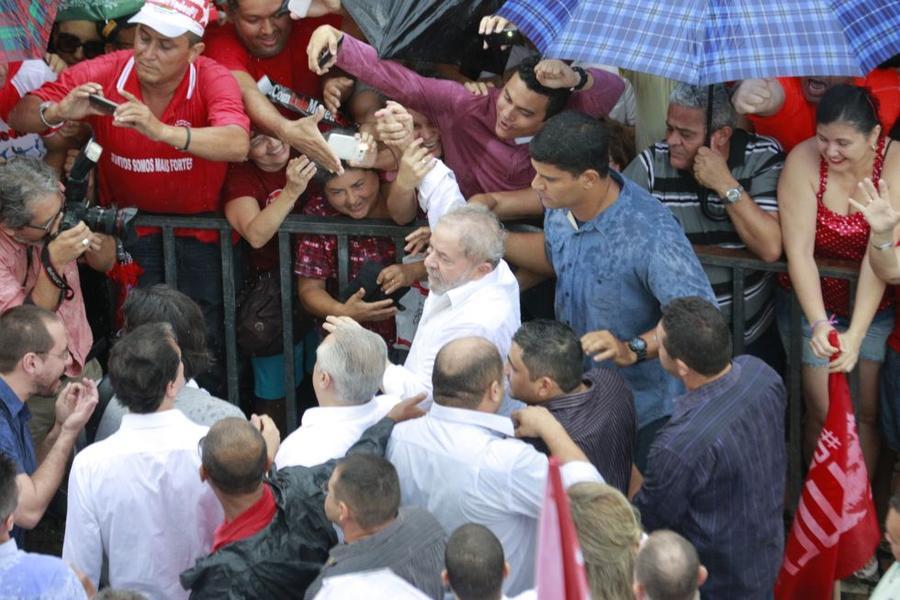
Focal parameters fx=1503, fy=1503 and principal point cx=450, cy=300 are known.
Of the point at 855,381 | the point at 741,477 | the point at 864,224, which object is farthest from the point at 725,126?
the point at 741,477

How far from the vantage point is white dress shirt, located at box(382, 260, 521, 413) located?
18.5 feet

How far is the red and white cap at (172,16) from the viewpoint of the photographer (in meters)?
6.33

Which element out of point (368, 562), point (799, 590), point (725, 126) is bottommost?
point (799, 590)

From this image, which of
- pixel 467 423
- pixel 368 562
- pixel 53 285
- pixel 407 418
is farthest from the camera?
pixel 53 285

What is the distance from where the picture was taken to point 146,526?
5.05 metres

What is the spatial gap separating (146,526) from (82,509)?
0.22m

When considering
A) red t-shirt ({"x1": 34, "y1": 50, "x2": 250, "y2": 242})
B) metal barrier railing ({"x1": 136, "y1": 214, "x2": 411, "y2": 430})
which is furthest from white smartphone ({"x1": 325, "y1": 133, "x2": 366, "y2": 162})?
red t-shirt ({"x1": 34, "y1": 50, "x2": 250, "y2": 242})

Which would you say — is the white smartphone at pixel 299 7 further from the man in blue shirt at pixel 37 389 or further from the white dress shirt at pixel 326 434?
the white dress shirt at pixel 326 434

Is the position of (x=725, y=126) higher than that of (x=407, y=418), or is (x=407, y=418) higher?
(x=725, y=126)

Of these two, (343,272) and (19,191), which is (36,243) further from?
(343,272)

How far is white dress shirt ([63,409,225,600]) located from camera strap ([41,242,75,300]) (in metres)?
1.22

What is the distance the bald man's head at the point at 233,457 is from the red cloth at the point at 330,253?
1986 mm

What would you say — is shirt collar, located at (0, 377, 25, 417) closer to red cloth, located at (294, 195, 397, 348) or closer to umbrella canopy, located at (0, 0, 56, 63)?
umbrella canopy, located at (0, 0, 56, 63)

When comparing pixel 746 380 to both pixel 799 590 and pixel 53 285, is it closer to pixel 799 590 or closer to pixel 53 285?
pixel 799 590
